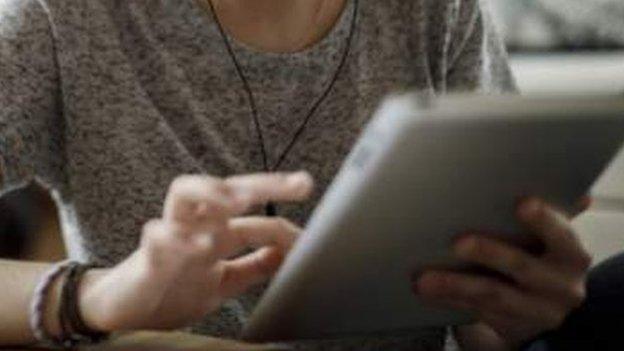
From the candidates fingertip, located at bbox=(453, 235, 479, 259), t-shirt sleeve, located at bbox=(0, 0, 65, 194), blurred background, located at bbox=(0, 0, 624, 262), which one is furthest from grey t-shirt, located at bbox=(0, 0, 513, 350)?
blurred background, located at bbox=(0, 0, 624, 262)

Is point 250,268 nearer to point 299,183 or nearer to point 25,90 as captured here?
point 299,183

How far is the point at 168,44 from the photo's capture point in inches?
34.7

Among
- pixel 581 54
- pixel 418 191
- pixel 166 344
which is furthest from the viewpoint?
pixel 581 54

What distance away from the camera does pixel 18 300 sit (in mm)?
731

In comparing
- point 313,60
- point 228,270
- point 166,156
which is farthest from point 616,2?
point 228,270

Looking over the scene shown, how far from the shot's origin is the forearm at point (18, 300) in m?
0.71

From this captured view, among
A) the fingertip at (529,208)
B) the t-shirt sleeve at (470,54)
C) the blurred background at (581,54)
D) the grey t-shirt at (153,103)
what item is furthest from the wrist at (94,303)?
the blurred background at (581,54)

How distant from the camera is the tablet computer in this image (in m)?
0.51

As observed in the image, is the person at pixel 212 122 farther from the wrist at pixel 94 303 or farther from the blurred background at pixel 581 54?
the blurred background at pixel 581 54

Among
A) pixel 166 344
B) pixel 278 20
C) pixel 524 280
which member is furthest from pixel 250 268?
pixel 278 20

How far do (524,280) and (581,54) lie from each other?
116cm

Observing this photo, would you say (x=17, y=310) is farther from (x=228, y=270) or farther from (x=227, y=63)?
(x=227, y=63)

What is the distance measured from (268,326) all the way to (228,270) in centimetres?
5

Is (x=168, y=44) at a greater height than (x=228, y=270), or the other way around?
(x=168, y=44)
